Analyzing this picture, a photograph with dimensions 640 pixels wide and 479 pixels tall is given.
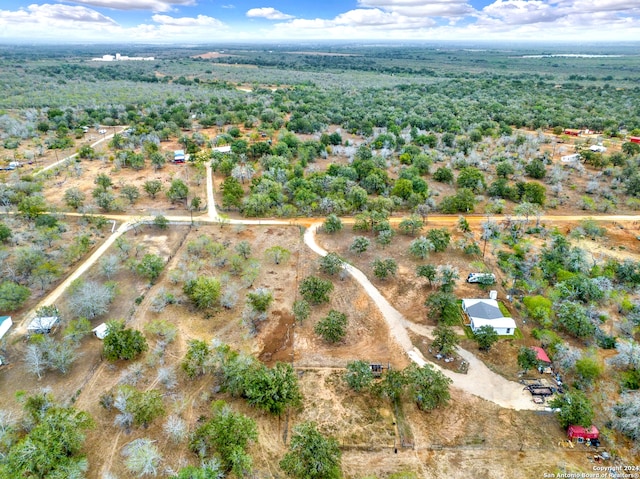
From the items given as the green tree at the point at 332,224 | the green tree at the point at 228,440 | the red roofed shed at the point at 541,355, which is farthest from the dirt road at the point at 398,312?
the green tree at the point at 228,440

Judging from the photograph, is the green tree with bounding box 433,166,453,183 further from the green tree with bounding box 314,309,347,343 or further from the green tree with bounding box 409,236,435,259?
the green tree with bounding box 314,309,347,343

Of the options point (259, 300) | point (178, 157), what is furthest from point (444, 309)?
point (178, 157)

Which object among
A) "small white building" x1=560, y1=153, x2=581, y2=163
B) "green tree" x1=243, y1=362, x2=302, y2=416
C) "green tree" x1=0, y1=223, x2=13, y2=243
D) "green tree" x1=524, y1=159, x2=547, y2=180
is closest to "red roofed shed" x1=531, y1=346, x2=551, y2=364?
"green tree" x1=243, y1=362, x2=302, y2=416

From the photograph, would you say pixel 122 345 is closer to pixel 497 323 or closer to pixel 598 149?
pixel 497 323

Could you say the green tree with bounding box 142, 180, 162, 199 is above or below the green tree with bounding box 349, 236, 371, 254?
above

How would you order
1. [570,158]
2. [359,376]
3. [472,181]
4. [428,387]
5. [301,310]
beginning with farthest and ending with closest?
[570,158], [472,181], [301,310], [359,376], [428,387]

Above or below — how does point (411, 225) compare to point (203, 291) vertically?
above

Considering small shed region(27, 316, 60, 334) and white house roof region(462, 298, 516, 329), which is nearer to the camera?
small shed region(27, 316, 60, 334)

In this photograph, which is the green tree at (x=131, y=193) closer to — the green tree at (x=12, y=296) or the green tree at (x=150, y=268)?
the green tree at (x=150, y=268)
